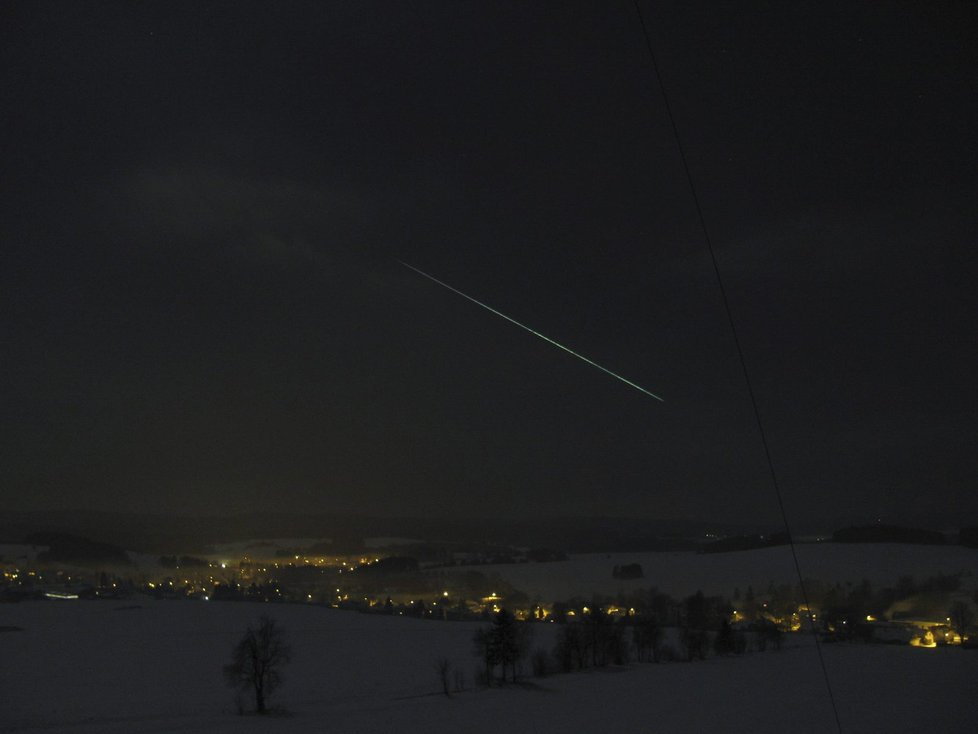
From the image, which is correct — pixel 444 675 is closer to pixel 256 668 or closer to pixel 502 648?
pixel 502 648

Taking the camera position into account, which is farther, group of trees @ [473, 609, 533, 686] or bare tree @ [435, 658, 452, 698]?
group of trees @ [473, 609, 533, 686]

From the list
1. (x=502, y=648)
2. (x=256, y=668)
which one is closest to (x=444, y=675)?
(x=502, y=648)

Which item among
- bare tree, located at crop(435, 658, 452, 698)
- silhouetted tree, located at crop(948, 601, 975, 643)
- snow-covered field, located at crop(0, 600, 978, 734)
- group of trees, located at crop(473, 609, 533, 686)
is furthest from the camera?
group of trees, located at crop(473, 609, 533, 686)

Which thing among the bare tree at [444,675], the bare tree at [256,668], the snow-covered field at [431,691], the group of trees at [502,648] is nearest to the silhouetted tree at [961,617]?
the snow-covered field at [431,691]

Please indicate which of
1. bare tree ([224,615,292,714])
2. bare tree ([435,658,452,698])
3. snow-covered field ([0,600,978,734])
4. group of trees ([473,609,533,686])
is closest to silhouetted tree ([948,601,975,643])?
snow-covered field ([0,600,978,734])

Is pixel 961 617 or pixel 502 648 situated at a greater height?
pixel 502 648

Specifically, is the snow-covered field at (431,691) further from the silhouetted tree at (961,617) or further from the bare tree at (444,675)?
the silhouetted tree at (961,617)

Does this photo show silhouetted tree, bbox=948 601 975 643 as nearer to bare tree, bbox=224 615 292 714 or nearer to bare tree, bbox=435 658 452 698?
bare tree, bbox=435 658 452 698

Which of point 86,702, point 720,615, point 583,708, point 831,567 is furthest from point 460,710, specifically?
point 831,567

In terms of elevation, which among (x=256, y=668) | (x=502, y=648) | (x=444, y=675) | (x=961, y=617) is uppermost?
(x=256, y=668)
